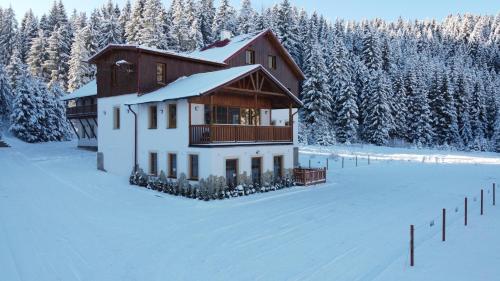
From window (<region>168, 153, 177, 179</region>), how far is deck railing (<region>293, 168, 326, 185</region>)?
7.41 meters

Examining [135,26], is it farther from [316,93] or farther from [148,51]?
[148,51]

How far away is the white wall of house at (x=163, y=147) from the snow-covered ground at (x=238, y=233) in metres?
1.99

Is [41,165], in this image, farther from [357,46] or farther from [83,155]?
[357,46]

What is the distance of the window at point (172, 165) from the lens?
22188mm

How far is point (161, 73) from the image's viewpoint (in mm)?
25016

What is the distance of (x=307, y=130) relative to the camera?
54844mm

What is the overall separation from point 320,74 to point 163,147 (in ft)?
118

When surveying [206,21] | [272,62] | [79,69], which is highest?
[206,21]

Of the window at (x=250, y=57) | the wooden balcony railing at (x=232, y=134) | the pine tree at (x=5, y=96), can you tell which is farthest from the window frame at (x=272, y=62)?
the pine tree at (x=5, y=96)

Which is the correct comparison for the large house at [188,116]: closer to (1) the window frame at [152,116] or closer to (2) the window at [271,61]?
(1) the window frame at [152,116]

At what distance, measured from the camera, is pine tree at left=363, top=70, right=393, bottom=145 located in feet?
186

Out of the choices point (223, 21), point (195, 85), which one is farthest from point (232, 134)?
point (223, 21)

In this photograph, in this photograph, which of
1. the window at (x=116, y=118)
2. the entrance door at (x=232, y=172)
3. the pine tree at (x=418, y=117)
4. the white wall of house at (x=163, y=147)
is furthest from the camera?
the pine tree at (x=418, y=117)

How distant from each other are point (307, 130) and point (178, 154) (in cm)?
3532
